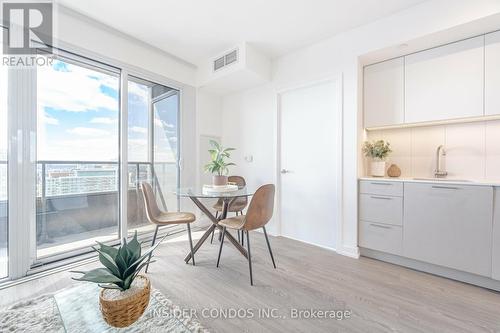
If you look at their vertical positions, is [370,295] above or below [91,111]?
below

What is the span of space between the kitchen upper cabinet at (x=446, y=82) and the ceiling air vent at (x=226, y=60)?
84.2 inches

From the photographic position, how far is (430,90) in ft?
7.61

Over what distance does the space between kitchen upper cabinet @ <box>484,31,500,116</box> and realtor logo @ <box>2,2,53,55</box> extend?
4.37 m

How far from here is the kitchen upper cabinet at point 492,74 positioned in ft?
6.55

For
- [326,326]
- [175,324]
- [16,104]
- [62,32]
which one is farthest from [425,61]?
[16,104]

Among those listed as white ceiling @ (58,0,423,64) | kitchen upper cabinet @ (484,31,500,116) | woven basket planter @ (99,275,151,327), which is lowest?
woven basket planter @ (99,275,151,327)

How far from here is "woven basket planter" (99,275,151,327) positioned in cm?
95

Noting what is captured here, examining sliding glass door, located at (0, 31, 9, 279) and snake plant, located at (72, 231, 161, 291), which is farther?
sliding glass door, located at (0, 31, 9, 279)

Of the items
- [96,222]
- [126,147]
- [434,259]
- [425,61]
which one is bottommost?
[434,259]

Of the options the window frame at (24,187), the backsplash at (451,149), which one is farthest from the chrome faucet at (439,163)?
the window frame at (24,187)

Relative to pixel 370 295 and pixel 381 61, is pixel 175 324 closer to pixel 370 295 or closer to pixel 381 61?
pixel 370 295

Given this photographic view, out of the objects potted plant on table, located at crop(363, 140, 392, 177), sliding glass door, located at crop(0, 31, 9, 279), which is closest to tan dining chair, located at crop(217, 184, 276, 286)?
potted plant on table, located at crop(363, 140, 392, 177)

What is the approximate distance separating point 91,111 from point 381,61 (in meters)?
3.68

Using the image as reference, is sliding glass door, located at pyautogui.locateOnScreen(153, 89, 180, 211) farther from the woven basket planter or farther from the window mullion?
the woven basket planter
